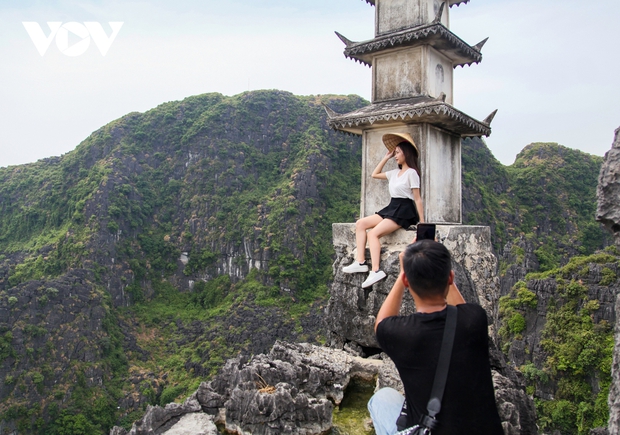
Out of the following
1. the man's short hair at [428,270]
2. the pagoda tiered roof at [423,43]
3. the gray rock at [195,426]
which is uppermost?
the pagoda tiered roof at [423,43]

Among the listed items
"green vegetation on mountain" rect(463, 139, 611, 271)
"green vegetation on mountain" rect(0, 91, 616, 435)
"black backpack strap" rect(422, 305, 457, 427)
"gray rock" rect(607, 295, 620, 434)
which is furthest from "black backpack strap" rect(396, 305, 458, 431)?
"green vegetation on mountain" rect(463, 139, 611, 271)

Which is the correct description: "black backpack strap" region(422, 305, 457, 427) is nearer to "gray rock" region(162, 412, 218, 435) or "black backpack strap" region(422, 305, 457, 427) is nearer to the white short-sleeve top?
the white short-sleeve top

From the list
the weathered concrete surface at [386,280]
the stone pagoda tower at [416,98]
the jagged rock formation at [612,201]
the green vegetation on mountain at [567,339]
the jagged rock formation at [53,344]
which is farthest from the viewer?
the jagged rock formation at [53,344]

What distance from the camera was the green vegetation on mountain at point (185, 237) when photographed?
3691cm

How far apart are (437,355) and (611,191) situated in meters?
0.99

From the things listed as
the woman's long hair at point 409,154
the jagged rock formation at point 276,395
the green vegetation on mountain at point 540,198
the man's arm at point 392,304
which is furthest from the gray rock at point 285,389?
the green vegetation on mountain at point 540,198

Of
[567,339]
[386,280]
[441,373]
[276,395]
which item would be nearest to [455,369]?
[441,373]

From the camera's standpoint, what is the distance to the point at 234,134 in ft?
214

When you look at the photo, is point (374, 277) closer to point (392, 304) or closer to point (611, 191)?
point (392, 304)

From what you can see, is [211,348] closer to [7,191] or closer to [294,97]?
[7,191]

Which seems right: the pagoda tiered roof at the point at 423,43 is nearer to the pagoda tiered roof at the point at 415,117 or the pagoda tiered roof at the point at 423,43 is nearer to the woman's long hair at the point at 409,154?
the pagoda tiered roof at the point at 415,117

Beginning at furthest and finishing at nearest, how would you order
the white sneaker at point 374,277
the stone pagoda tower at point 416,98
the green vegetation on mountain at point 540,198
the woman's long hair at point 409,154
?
the green vegetation on mountain at point 540,198, the stone pagoda tower at point 416,98, the white sneaker at point 374,277, the woman's long hair at point 409,154

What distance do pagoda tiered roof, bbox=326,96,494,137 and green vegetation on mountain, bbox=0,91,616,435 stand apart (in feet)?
74.5

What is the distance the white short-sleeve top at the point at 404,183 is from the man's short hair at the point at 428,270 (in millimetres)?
3882
